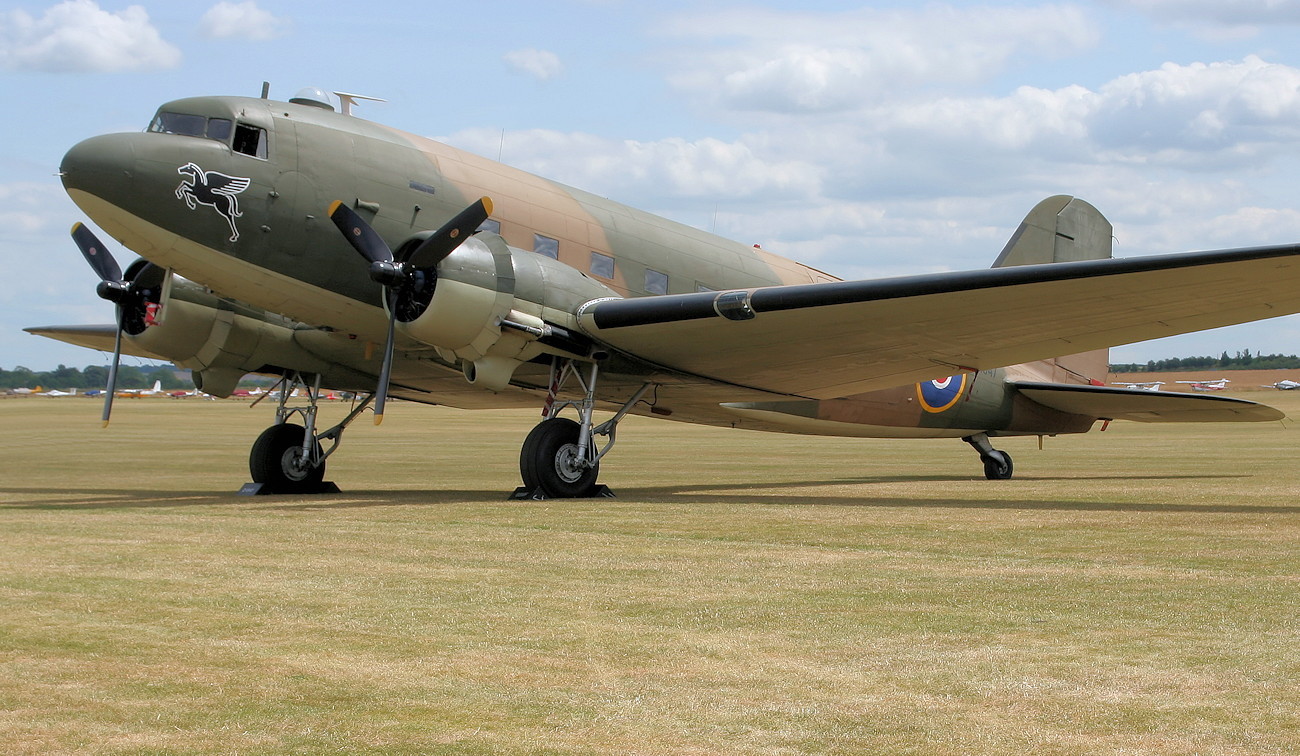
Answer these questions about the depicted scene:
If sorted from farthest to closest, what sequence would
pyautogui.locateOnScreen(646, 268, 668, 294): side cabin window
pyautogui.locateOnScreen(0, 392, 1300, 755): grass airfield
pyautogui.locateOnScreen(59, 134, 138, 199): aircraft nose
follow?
pyautogui.locateOnScreen(646, 268, 668, 294): side cabin window < pyautogui.locateOnScreen(59, 134, 138, 199): aircraft nose < pyautogui.locateOnScreen(0, 392, 1300, 755): grass airfield

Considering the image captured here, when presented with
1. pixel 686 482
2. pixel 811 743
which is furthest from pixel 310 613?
pixel 686 482

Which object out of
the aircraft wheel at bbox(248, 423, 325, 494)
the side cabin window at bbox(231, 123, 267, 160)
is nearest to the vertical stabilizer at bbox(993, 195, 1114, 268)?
the aircraft wheel at bbox(248, 423, 325, 494)

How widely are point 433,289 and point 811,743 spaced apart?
9.50m

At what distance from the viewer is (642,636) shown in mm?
5742

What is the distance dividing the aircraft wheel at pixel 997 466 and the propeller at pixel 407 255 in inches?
439

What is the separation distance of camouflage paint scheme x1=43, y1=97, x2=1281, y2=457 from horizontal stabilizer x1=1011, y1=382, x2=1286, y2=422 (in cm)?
424

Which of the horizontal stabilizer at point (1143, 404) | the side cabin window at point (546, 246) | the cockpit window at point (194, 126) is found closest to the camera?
the cockpit window at point (194, 126)

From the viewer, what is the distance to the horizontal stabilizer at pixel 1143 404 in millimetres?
18312

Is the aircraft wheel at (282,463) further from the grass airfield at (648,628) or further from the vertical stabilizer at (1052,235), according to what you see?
the vertical stabilizer at (1052,235)

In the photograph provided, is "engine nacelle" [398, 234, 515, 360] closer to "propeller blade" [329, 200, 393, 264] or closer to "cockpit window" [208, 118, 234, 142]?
"propeller blade" [329, 200, 393, 264]

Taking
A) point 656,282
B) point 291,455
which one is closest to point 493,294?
point 656,282

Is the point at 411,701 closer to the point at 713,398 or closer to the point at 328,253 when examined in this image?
the point at 328,253

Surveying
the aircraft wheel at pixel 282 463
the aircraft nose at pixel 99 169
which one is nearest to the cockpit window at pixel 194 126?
the aircraft nose at pixel 99 169

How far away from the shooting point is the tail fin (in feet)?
64.4
